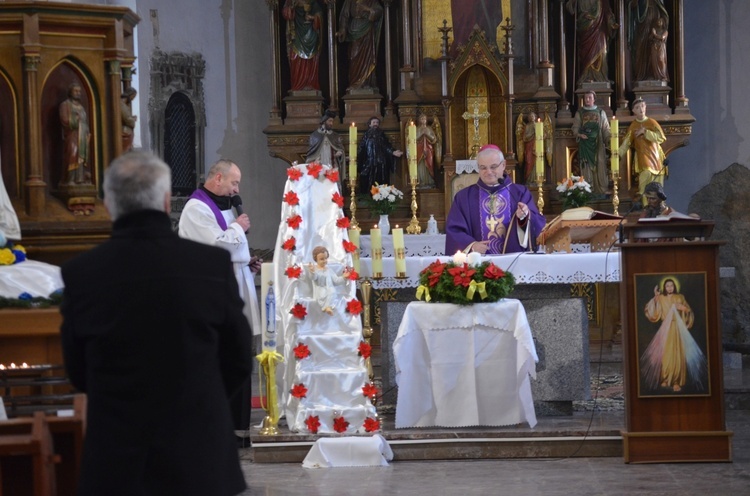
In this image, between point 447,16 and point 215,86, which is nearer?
point 447,16

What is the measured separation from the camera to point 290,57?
14.9 m

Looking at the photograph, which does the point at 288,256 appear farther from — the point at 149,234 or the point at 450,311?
the point at 149,234

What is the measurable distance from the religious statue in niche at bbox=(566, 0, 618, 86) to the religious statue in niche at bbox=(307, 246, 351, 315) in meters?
7.78

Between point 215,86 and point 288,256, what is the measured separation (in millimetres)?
8728

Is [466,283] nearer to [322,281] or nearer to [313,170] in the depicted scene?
[322,281]

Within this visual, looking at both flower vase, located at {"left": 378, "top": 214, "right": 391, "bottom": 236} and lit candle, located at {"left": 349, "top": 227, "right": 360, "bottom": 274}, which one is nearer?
lit candle, located at {"left": 349, "top": 227, "right": 360, "bottom": 274}

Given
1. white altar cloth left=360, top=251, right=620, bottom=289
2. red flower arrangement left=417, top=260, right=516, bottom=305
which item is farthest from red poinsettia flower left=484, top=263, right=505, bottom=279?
white altar cloth left=360, top=251, right=620, bottom=289

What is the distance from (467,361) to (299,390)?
1.09 meters

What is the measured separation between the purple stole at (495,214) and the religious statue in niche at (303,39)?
6.29m

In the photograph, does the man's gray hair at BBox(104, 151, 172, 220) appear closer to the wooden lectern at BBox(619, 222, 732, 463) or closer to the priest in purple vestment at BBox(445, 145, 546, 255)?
the wooden lectern at BBox(619, 222, 732, 463)

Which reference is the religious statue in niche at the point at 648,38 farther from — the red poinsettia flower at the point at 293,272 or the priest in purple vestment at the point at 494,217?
the red poinsettia flower at the point at 293,272

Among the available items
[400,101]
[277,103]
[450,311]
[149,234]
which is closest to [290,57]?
[277,103]

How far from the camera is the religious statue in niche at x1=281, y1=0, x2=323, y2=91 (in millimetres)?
14891

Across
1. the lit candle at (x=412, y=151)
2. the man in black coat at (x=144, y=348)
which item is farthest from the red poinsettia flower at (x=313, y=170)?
the man in black coat at (x=144, y=348)
